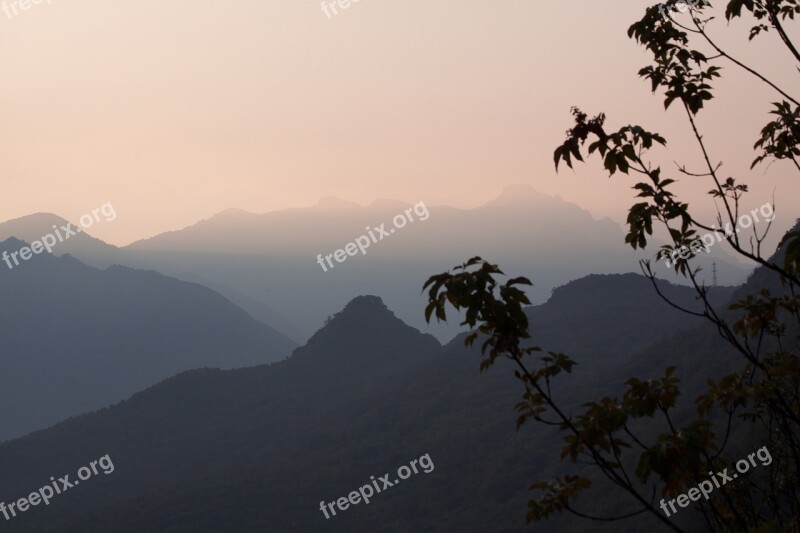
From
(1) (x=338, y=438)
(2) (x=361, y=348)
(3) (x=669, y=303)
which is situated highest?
(2) (x=361, y=348)

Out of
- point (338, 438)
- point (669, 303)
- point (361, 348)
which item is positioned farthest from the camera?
point (361, 348)

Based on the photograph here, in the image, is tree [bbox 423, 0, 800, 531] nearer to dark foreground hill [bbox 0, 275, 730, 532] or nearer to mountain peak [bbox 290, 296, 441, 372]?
dark foreground hill [bbox 0, 275, 730, 532]

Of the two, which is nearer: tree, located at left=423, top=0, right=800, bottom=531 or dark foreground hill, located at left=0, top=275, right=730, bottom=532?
tree, located at left=423, top=0, right=800, bottom=531

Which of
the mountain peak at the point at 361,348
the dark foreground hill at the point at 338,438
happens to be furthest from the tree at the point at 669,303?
the mountain peak at the point at 361,348

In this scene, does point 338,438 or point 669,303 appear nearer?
point 669,303

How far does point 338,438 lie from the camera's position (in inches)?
5187

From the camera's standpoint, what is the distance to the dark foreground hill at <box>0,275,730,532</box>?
A: 3703 inches

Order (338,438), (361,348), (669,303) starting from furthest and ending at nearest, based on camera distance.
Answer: (361,348) < (338,438) < (669,303)

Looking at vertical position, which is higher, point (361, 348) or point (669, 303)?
point (361, 348)

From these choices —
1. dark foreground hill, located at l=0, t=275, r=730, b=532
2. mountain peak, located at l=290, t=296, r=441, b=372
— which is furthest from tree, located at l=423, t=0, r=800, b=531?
mountain peak, located at l=290, t=296, r=441, b=372

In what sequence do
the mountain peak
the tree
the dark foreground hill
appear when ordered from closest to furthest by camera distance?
the tree → the dark foreground hill → the mountain peak

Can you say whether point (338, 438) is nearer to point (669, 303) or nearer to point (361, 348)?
point (361, 348)

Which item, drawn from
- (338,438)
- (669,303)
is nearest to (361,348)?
(338,438)

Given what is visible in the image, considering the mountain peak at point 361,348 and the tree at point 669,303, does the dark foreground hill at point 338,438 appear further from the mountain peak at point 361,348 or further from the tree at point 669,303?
the tree at point 669,303
